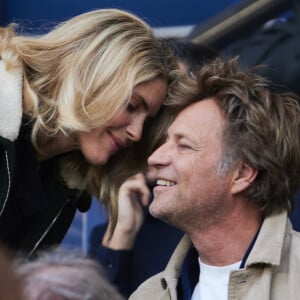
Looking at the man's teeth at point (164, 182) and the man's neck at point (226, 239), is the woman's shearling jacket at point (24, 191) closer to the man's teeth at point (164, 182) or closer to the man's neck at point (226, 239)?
the man's teeth at point (164, 182)

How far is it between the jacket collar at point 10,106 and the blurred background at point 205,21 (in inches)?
26.9

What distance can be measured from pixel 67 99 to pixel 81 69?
11 cm

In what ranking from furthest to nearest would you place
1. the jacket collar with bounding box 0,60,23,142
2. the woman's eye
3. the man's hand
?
the man's hand → the woman's eye → the jacket collar with bounding box 0,60,23,142

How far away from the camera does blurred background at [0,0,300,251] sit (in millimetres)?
3520

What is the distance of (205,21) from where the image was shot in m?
3.68

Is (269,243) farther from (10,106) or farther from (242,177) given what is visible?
(10,106)

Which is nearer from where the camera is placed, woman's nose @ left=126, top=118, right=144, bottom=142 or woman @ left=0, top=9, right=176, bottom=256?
woman @ left=0, top=9, right=176, bottom=256

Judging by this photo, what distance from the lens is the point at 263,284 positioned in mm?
2496

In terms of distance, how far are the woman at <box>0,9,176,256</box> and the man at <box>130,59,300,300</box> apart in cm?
18

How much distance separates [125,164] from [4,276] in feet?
6.47

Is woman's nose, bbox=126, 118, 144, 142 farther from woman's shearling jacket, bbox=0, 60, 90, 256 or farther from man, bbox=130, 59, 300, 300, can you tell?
woman's shearling jacket, bbox=0, 60, 90, 256

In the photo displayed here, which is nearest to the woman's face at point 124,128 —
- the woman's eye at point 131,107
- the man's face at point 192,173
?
the woman's eye at point 131,107

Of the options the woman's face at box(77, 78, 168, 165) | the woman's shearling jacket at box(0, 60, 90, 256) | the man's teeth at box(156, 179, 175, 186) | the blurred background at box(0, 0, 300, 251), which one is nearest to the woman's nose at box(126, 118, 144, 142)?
the woman's face at box(77, 78, 168, 165)

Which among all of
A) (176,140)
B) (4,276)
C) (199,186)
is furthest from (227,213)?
(4,276)
